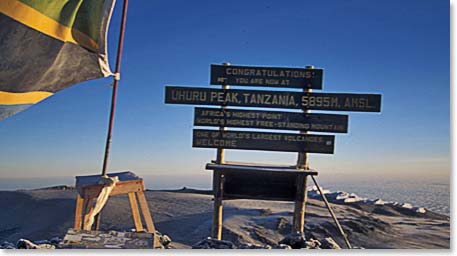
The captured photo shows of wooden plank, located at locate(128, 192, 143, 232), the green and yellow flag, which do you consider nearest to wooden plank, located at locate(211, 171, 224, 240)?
wooden plank, located at locate(128, 192, 143, 232)

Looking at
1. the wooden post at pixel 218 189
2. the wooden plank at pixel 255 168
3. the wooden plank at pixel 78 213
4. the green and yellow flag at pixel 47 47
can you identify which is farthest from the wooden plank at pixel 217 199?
the green and yellow flag at pixel 47 47

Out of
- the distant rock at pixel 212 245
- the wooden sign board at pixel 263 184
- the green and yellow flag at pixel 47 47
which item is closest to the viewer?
the green and yellow flag at pixel 47 47

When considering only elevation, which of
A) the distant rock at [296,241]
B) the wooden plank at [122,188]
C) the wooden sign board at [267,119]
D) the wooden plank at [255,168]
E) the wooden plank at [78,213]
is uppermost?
the wooden sign board at [267,119]

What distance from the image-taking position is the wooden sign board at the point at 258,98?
3.91 meters

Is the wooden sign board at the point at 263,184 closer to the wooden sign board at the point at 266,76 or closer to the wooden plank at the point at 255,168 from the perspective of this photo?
the wooden plank at the point at 255,168

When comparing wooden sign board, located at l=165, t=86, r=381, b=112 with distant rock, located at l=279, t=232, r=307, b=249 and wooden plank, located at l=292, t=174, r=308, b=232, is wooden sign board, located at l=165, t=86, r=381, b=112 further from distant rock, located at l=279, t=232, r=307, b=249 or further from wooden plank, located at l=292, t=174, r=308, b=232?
distant rock, located at l=279, t=232, r=307, b=249

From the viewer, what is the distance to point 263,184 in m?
4.03

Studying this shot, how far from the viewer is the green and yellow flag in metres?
2.57

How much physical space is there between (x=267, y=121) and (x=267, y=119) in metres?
0.02

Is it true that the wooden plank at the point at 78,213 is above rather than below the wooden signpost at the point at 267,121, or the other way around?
below

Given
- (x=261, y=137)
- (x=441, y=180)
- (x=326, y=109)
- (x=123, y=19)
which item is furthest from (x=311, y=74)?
(x=123, y=19)

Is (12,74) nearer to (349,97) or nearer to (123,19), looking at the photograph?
(123,19)

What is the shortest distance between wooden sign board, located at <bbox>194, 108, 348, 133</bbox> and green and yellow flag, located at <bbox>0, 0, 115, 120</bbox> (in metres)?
1.15

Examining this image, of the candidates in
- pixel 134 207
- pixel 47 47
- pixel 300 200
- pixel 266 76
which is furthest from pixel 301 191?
pixel 47 47
